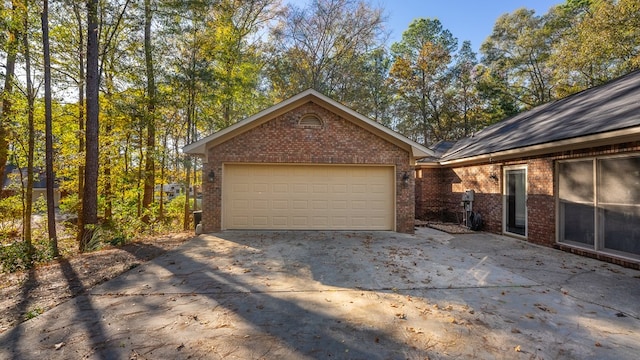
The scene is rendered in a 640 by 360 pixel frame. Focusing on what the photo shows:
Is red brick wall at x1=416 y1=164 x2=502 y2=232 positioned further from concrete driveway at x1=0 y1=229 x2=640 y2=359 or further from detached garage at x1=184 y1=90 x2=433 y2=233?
concrete driveway at x1=0 y1=229 x2=640 y2=359

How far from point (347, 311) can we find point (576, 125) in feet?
22.7

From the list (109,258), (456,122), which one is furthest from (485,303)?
(456,122)

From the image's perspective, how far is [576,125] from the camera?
6.46m

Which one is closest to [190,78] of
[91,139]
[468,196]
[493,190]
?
[91,139]

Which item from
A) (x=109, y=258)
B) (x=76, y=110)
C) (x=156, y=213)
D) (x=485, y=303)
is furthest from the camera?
(x=156, y=213)

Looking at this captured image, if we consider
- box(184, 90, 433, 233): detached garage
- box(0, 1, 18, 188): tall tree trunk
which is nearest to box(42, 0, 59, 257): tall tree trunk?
box(0, 1, 18, 188): tall tree trunk

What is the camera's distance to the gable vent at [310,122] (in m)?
8.77

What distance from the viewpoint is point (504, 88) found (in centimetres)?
2198

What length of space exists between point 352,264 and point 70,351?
164 inches

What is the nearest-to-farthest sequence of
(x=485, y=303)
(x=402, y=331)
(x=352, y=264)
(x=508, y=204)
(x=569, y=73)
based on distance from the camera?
(x=402, y=331)
(x=485, y=303)
(x=352, y=264)
(x=508, y=204)
(x=569, y=73)

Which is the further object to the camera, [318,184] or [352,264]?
[318,184]

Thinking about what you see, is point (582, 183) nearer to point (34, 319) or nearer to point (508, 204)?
point (508, 204)

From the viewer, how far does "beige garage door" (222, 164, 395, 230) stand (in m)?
8.77

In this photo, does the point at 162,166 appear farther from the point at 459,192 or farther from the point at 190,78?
the point at 459,192
